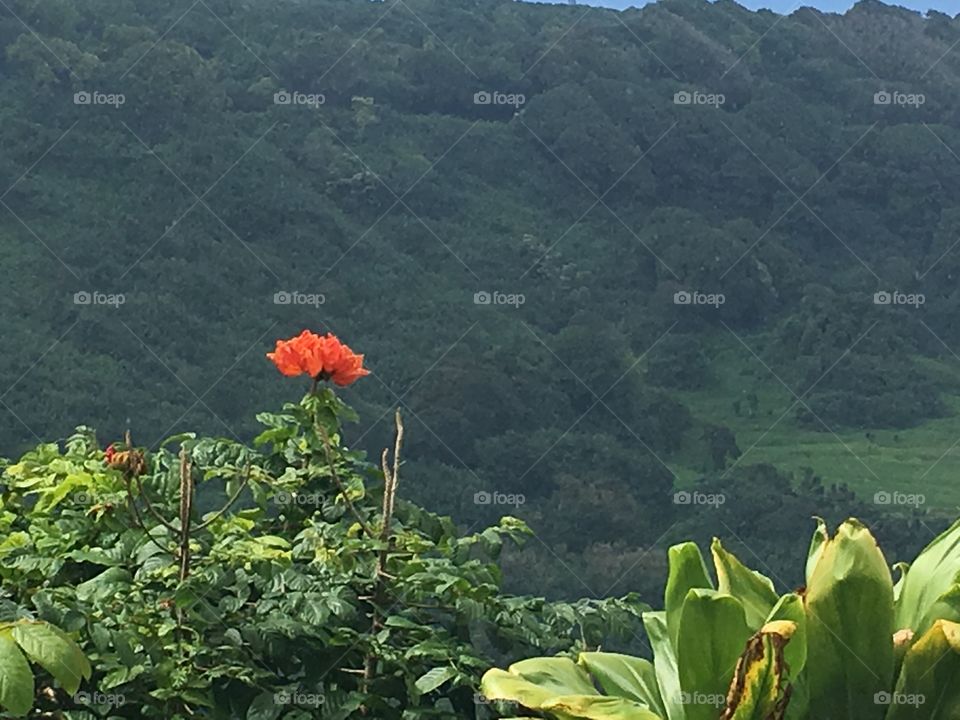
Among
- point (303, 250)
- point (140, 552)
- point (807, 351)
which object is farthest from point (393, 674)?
point (807, 351)

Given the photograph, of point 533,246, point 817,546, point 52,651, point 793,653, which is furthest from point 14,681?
point 533,246

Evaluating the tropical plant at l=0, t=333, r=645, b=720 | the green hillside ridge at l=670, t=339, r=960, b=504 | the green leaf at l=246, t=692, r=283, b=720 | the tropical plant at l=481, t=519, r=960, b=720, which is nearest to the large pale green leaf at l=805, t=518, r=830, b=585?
the tropical plant at l=481, t=519, r=960, b=720

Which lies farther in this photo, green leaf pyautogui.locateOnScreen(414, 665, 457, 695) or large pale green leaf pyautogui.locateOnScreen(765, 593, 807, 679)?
green leaf pyautogui.locateOnScreen(414, 665, 457, 695)

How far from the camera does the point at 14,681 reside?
128 cm

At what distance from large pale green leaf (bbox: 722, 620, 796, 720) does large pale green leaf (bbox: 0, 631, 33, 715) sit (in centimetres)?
71

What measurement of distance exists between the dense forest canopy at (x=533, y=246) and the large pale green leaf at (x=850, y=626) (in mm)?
8732

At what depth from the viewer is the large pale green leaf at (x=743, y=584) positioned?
155 centimetres

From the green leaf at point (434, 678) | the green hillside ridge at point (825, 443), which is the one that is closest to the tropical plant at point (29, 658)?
the green leaf at point (434, 678)

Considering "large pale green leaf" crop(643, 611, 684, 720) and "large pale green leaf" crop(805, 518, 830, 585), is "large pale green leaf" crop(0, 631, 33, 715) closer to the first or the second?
"large pale green leaf" crop(643, 611, 684, 720)

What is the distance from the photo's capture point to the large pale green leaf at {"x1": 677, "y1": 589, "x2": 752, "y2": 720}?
56.2 inches

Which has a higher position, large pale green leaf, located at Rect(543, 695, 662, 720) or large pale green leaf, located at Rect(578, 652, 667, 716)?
large pale green leaf, located at Rect(543, 695, 662, 720)

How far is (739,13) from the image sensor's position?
114 feet

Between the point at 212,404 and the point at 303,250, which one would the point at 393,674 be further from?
the point at 303,250

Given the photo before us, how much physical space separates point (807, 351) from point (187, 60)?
13.3 metres
